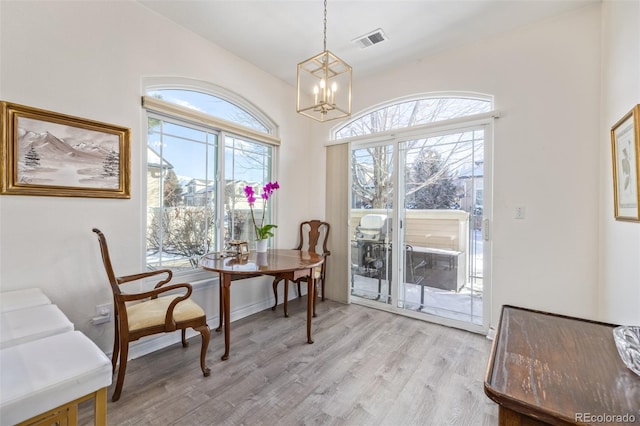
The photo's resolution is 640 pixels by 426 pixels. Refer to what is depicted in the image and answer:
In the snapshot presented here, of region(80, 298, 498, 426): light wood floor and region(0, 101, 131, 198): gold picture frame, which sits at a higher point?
region(0, 101, 131, 198): gold picture frame

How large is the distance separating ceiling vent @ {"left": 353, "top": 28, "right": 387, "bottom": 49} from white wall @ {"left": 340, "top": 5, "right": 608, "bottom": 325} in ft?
3.21

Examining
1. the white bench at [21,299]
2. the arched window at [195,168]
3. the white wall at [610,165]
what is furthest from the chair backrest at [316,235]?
the white wall at [610,165]

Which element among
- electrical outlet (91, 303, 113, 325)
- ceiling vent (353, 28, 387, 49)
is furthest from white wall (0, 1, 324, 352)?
ceiling vent (353, 28, 387, 49)

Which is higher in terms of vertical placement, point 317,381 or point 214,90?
point 214,90

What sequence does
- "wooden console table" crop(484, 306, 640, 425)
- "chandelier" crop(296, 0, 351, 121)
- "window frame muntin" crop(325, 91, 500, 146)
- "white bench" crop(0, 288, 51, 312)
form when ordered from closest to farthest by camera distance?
"wooden console table" crop(484, 306, 640, 425), "white bench" crop(0, 288, 51, 312), "chandelier" crop(296, 0, 351, 121), "window frame muntin" crop(325, 91, 500, 146)

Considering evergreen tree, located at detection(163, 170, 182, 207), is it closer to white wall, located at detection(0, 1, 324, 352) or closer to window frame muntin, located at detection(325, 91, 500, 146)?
white wall, located at detection(0, 1, 324, 352)

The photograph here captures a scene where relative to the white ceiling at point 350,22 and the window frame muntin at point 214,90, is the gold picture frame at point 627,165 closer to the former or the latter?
the white ceiling at point 350,22

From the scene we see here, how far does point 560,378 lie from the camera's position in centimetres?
81

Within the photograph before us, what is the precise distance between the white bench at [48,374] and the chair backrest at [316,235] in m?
2.85

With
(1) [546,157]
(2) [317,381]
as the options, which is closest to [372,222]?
(1) [546,157]

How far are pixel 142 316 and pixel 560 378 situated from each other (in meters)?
2.31

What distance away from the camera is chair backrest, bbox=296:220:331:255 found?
3.90m

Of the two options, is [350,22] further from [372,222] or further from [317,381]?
[317,381]

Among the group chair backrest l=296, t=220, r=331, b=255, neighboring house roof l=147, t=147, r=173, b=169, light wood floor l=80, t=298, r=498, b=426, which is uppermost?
neighboring house roof l=147, t=147, r=173, b=169
